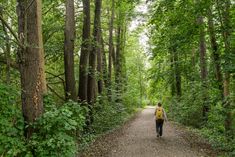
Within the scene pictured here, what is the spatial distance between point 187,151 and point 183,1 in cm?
639

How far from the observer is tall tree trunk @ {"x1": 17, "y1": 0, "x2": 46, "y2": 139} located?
7.34m

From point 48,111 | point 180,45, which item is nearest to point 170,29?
point 180,45

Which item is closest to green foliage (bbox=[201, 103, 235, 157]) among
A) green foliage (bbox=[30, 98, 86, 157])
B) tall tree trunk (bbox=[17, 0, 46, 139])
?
green foliage (bbox=[30, 98, 86, 157])

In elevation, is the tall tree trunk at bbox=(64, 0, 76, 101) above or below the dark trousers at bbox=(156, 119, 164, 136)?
above

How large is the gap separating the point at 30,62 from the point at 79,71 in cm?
837

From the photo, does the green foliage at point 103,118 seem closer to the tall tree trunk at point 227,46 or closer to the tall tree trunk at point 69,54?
the tall tree trunk at point 69,54

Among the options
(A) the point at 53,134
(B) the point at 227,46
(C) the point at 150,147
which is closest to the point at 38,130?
(A) the point at 53,134

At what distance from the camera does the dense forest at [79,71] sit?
7.15 metres

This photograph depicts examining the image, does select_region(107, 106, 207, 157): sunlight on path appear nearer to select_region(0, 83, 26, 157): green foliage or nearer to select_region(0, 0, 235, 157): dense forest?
select_region(0, 0, 235, 157): dense forest

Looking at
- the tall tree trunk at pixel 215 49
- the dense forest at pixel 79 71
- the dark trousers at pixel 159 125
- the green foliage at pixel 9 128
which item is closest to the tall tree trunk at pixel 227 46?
the dense forest at pixel 79 71

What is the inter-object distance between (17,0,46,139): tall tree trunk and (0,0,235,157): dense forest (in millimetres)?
22

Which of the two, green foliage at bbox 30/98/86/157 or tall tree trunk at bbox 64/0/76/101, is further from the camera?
tall tree trunk at bbox 64/0/76/101

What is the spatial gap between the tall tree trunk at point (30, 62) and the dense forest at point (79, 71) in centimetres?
2

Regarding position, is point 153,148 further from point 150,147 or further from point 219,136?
point 219,136
